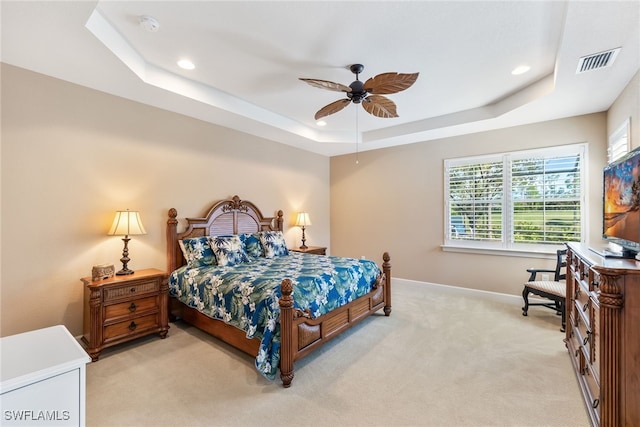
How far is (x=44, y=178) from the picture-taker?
9.07ft

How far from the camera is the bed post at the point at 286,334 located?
7.44 ft

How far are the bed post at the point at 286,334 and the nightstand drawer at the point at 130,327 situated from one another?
169 centimetres

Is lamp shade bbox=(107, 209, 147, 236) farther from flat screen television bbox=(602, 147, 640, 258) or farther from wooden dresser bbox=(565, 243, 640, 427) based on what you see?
flat screen television bbox=(602, 147, 640, 258)

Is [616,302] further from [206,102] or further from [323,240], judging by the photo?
[323,240]

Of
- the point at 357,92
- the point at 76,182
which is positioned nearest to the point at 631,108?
the point at 357,92

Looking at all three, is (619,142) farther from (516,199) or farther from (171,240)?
(171,240)

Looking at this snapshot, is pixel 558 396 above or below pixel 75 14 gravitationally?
below

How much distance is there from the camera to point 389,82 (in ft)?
8.25

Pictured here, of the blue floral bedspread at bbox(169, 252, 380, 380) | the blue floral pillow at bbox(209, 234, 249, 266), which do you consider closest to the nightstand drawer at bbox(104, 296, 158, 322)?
the blue floral bedspread at bbox(169, 252, 380, 380)

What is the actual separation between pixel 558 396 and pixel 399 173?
400 cm

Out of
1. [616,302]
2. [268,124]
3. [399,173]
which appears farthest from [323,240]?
[616,302]

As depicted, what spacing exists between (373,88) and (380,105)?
35 centimetres

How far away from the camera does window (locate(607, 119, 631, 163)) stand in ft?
9.35

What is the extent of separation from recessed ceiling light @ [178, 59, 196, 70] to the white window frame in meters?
4.16
